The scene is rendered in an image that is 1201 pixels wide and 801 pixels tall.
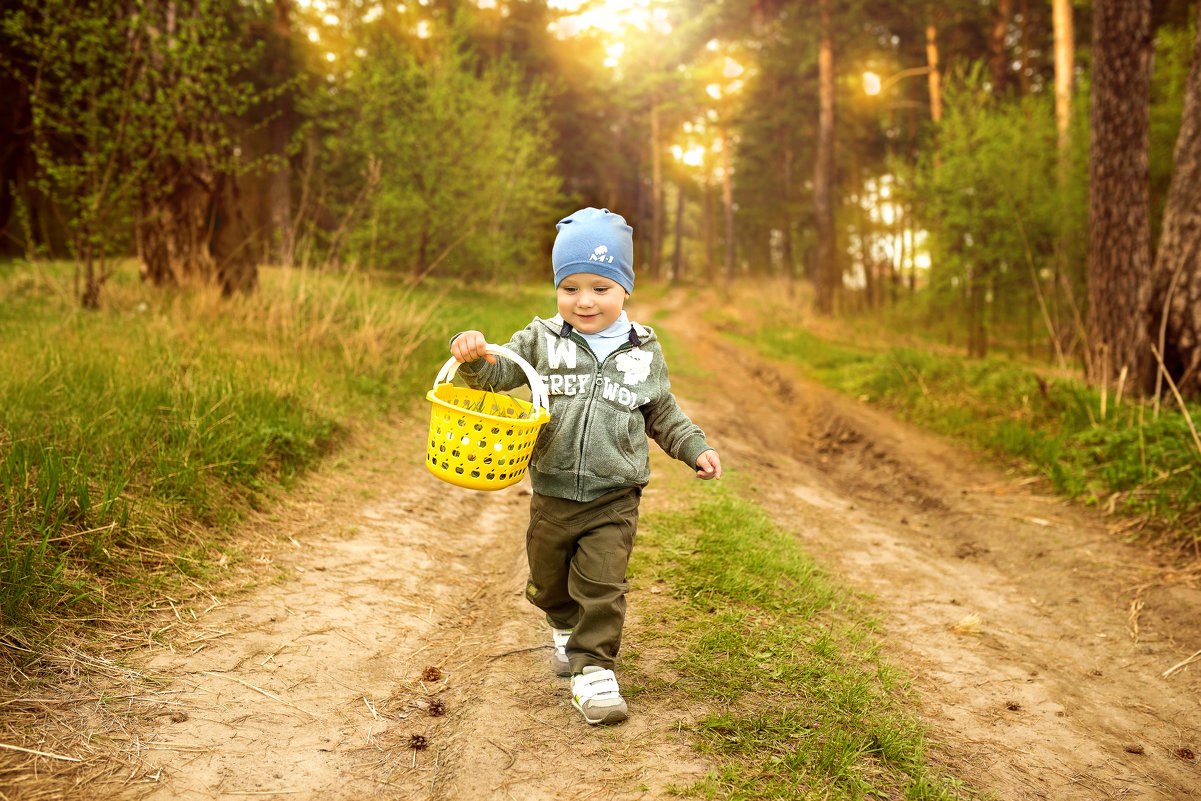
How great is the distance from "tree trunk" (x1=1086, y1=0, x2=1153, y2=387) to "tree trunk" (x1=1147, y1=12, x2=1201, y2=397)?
758 mm

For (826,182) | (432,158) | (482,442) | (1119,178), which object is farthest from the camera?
(826,182)

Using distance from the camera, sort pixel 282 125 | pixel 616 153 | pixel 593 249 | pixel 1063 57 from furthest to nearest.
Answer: pixel 616 153, pixel 282 125, pixel 1063 57, pixel 593 249

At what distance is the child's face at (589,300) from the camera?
8.57 ft

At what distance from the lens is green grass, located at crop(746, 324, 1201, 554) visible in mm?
4891

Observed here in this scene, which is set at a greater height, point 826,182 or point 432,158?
point 432,158

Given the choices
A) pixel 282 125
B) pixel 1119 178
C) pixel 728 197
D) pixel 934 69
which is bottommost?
pixel 1119 178

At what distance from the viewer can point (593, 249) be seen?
8.38 feet

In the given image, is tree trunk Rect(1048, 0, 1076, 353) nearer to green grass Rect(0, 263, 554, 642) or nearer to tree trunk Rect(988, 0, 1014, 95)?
tree trunk Rect(988, 0, 1014, 95)

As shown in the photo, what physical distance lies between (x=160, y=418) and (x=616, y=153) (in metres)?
35.2

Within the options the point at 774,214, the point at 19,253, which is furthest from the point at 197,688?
the point at 774,214

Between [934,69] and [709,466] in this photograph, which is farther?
[934,69]

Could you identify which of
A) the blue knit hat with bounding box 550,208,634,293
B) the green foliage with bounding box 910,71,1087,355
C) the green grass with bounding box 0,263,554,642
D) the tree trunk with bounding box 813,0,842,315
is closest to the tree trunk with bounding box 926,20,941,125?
the tree trunk with bounding box 813,0,842,315

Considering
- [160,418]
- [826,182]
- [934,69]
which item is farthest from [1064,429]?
[934,69]

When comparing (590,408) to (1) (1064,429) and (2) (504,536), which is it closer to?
(2) (504,536)
